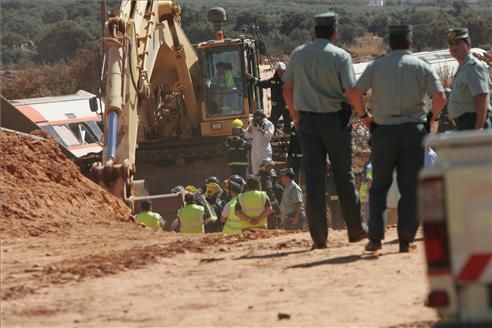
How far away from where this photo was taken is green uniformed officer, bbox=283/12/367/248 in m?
13.1

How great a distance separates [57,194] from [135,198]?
3.98 meters

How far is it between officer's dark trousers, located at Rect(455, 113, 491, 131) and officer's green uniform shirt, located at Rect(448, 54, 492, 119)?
0.13 ft

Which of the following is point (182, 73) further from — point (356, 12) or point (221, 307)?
point (356, 12)

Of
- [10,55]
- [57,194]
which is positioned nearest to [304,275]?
[57,194]

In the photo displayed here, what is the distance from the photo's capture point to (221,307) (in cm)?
1084

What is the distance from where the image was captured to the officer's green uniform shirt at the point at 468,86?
13.6m

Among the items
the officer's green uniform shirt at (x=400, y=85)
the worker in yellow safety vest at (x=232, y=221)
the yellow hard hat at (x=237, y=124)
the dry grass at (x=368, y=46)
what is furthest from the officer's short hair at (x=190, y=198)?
the dry grass at (x=368, y=46)

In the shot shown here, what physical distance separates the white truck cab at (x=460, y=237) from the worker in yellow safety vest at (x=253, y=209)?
36.6ft

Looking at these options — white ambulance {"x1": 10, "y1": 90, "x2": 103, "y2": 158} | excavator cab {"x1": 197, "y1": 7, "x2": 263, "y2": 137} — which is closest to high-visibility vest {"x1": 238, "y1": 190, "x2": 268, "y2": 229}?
excavator cab {"x1": 197, "y1": 7, "x2": 263, "y2": 137}

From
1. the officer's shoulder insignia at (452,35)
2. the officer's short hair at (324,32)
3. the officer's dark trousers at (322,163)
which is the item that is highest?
the officer's short hair at (324,32)

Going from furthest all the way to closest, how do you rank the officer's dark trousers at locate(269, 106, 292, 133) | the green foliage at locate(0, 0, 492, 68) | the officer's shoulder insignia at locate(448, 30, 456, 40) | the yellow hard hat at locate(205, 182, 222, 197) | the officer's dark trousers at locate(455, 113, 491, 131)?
the green foliage at locate(0, 0, 492, 68) → the officer's dark trousers at locate(269, 106, 292, 133) → the yellow hard hat at locate(205, 182, 222, 197) → the officer's shoulder insignia at locate(448, 30, 456, 40) → the officer's dark trousers at locate(455, 113, 491, 131)

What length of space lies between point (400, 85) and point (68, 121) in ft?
78.4

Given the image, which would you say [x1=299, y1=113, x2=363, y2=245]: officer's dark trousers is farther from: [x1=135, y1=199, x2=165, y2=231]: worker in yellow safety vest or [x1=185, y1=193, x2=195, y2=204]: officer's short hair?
[x1=185, y1=193, x2=195, y2=204]: officer's short hair

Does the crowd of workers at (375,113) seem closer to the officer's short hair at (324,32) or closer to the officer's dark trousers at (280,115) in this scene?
the officer's short hair at (324,32)
